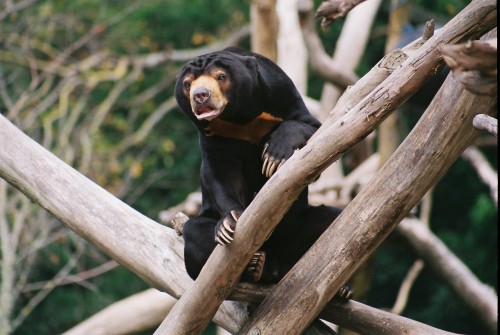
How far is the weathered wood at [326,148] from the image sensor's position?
270 centimetres

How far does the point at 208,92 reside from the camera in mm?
3230

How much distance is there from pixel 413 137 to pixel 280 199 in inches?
22.3

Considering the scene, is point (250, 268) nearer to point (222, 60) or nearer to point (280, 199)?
point (280, 199)

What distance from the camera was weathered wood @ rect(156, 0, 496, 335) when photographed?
8.84ft

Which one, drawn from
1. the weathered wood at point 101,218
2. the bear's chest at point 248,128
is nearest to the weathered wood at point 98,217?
the weathered wood at point 101,218

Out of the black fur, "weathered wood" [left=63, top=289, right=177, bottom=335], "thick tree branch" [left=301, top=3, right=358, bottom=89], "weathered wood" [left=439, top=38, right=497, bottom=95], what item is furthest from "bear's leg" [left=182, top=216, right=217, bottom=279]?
"thick tree branch" [left=301, top=3, right=358, bottom=89]

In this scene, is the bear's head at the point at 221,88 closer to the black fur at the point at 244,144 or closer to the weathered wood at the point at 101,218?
the black fur at the point at 244,144

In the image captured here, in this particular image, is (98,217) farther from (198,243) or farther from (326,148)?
(326,148)

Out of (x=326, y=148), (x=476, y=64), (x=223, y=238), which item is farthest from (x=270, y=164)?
(x=476, y=64)

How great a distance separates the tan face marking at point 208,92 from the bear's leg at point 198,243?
0.44m

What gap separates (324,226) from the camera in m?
3.46


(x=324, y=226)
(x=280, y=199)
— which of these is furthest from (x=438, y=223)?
(x=280, y=199)

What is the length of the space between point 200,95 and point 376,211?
775mm

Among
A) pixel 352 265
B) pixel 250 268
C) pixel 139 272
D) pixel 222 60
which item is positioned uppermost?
pixel 222 60
